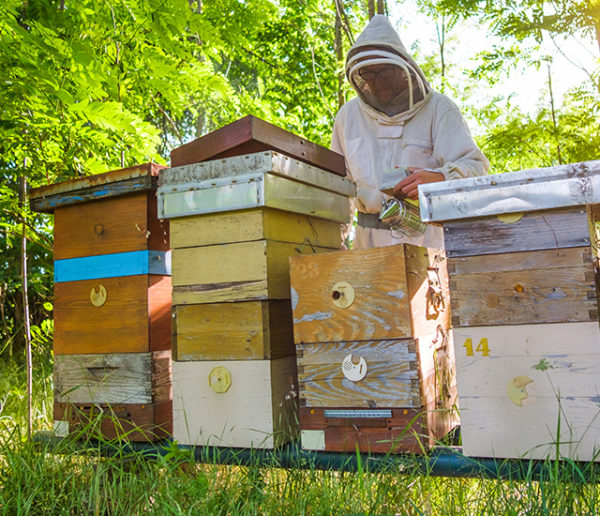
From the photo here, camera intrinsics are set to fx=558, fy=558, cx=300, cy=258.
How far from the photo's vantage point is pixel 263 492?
1767 mm

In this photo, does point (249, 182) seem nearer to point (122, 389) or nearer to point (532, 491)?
point (122, 389)

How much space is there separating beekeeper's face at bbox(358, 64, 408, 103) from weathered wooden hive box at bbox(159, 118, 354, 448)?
681 millimetres

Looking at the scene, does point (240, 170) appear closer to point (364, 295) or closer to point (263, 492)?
point (364, 295)

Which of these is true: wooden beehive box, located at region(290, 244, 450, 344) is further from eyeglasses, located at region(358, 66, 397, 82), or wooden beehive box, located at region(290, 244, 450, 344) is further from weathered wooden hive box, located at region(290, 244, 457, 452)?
eyeglasses, located at region(358, 66, 397, 82)

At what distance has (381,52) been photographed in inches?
94.1

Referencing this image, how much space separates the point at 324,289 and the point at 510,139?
2.98 metres

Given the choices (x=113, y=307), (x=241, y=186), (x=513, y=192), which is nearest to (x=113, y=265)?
(x=113, y=307)

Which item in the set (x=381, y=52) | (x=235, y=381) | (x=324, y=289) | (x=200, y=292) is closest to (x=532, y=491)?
(x=324, y=289)

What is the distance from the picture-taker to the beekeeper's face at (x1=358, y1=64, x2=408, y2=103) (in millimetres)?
2456

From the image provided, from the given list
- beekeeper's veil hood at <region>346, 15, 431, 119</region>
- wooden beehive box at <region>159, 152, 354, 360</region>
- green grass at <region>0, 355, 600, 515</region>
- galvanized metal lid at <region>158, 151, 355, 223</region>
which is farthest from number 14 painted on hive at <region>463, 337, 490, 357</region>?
beekeeper's veil hood at <region>346, 15, 431, 119</region>

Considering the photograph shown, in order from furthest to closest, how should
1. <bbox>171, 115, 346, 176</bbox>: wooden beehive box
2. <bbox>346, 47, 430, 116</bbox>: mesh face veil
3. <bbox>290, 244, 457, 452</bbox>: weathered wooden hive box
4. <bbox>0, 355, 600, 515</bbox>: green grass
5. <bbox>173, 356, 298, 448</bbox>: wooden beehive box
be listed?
<bbox>346, 47, 430, 116</bbox>: mesh face veil
<bbox>171, 115, 346, 176</bbox>: wooden beehive box
<bbox>173, 356, 298, 448</bbox>: wooden beehive box
<bbox>290, 244, 457, 452</bbox>: weathered wooden hive box
<bbox>0, 355, 600, 515</bbox>: green grass

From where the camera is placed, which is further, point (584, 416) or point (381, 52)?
point (381, 52)

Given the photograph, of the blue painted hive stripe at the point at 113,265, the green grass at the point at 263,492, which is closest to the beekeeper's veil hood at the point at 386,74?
the blue painted hive stripe at the point at 113,265

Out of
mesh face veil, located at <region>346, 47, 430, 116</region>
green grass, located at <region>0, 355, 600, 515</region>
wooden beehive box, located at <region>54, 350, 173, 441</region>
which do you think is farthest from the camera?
mesh face veil, located at <region>346, 47, 430, 116</region>
